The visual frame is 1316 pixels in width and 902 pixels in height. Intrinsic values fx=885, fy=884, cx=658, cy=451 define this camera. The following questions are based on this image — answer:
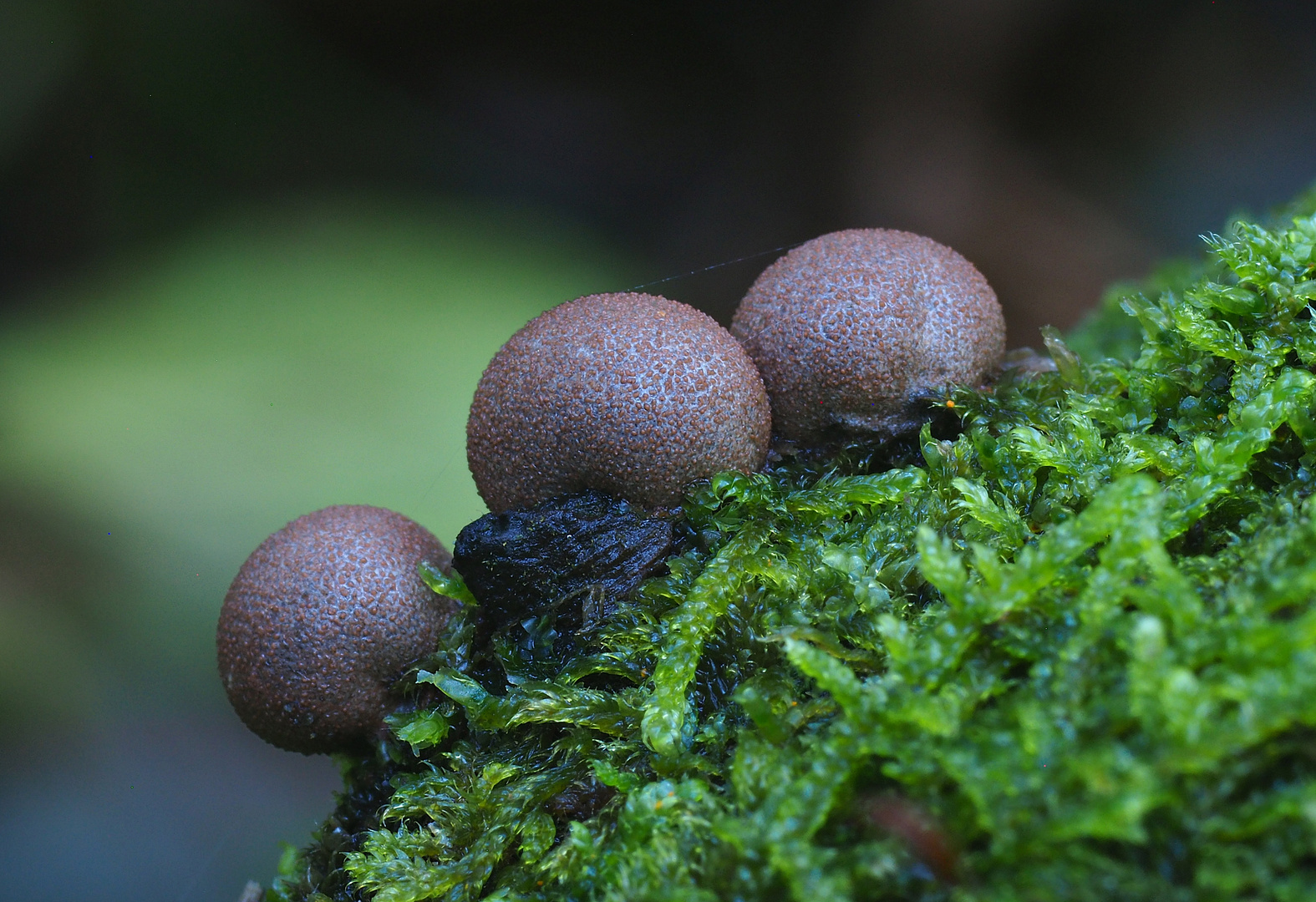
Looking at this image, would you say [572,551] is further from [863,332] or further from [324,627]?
[863,332]

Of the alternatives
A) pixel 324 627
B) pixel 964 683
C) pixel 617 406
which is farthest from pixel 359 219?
pixel 964 683

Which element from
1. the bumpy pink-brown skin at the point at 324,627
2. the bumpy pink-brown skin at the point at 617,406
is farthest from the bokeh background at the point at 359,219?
the bumpy pink-brown skin at the point at 617,406

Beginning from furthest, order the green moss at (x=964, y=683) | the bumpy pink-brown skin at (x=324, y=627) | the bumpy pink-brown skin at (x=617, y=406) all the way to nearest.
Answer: the bumpy pink-brown skin at (x=324, y=627) < the bumpy pink-brown skin at (x=617, y=406) < the green moss at (x=964, y=683)

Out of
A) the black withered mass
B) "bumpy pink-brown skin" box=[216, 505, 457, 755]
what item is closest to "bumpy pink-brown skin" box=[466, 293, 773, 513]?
the black withered mass

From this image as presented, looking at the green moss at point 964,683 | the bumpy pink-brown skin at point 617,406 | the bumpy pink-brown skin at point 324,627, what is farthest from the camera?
the bumpy pink-brown skin at point 324,627

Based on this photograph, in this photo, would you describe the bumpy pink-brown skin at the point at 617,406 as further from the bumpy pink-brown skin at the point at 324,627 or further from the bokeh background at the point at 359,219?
the bokeh background at the point at 359,219

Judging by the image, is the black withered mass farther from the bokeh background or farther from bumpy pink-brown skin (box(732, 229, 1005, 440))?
the bokeh background
